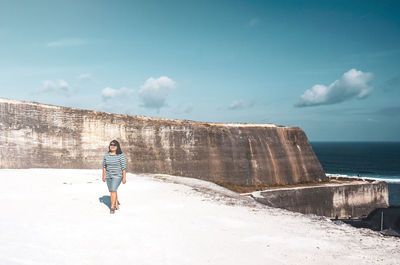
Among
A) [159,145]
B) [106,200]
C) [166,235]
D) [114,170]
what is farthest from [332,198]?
[166,235]

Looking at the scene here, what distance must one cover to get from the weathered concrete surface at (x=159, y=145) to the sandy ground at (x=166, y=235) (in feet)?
32.7

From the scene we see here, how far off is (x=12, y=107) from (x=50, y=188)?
34.5 feet

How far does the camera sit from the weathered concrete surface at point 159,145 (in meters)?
17.8

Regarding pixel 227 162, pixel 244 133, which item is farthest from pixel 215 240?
pixel 244 133

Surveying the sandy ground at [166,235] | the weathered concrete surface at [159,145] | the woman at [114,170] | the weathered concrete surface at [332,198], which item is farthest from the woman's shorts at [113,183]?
the weathered concrete surface at [332,198]

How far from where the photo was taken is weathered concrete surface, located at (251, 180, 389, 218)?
24.8 meters

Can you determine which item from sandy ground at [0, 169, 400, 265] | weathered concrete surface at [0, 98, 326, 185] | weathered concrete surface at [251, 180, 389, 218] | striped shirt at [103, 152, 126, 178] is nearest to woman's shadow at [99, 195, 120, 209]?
sandy ground at [0, 169, 400, 265]

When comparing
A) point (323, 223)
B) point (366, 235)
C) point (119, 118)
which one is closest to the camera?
point (366, 235)

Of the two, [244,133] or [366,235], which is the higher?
[244,133]

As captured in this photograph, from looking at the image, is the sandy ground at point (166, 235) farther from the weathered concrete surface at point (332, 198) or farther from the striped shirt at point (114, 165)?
the weathered concrete surface at point (332, 198)

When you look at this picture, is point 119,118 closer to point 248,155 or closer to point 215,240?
point 248,155

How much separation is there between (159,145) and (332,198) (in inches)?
648

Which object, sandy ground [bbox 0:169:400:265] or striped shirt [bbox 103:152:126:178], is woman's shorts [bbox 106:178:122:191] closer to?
striped shirt [bbox 103:152:126:178]

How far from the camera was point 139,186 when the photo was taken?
11.2 meters
